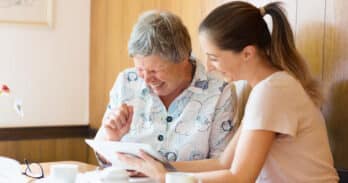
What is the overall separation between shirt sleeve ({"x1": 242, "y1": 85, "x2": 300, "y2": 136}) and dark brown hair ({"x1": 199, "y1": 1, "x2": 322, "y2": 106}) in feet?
0.47

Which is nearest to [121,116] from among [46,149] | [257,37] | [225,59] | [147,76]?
[147,76]

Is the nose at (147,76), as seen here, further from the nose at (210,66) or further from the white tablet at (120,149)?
the white tablet at (120,149)

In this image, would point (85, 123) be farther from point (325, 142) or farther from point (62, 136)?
point (325, 142)

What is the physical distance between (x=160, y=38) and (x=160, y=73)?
136mm

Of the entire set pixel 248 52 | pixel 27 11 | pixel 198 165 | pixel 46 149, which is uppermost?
pixel 27 11

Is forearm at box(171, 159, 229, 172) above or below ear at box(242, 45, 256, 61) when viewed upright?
below

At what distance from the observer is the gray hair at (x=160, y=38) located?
6.19 ft

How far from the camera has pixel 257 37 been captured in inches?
60.6

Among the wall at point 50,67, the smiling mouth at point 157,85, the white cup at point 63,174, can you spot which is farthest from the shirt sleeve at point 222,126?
the wall at point 50,67

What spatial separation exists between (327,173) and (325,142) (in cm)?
9

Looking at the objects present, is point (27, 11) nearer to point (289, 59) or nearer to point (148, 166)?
point (148, 166)

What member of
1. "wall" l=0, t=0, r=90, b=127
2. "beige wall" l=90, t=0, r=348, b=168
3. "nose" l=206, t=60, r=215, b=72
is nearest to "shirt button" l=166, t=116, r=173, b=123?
"nose" l=206, t=60, r=215, b=72

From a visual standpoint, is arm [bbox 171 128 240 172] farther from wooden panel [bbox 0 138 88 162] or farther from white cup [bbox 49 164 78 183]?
wooden panel [bbox 0 138 88 162]

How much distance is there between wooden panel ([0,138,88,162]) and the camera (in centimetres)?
316
